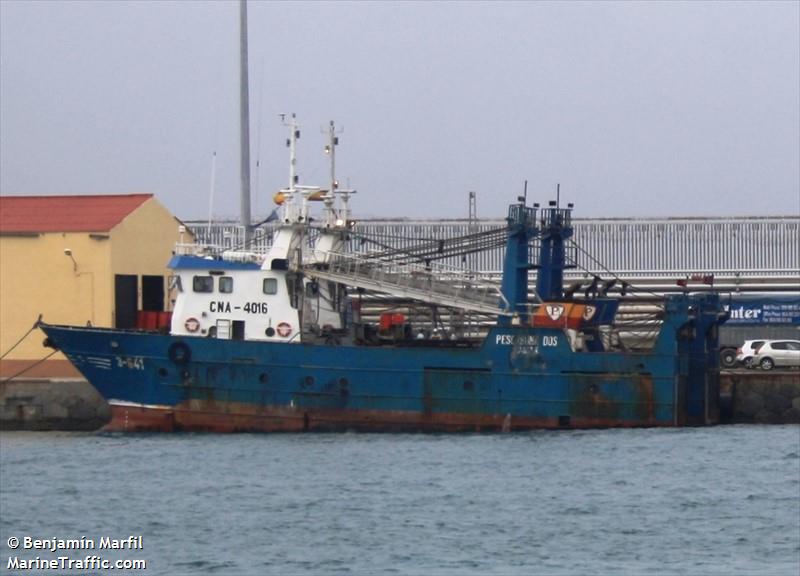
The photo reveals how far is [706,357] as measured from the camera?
119 feet

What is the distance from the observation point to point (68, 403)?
38.9 m

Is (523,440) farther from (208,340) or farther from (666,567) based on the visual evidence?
(666,567)

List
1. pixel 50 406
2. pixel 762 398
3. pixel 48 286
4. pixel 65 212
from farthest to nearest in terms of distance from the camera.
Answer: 1. pixel 65 212
2. pixel 48 286
3. pixel 50 406
4. pixel 762 398

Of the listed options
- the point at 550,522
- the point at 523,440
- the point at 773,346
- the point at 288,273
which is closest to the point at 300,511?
the point at 550,522

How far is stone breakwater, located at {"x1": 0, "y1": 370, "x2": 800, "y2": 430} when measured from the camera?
38062 millimetres

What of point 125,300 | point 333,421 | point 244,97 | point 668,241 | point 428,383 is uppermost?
point 244,97

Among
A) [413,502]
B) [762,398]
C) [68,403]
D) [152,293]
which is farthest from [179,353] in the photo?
[762,398]

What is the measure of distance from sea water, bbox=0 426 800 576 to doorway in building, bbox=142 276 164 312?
8.53 metres

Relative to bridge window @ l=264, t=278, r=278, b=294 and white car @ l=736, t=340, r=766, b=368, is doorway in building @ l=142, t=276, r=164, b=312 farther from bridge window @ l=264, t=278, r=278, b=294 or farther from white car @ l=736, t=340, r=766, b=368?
white car @ l=736, t=340, r=766, b=368

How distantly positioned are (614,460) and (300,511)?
7.06m

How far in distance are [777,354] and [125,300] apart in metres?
15.8

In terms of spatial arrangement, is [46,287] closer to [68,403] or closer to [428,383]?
[68,403]

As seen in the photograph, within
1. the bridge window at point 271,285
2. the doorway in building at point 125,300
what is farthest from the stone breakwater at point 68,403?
the bridge window at point 271,285

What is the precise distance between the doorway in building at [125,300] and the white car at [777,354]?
49.9 ft
